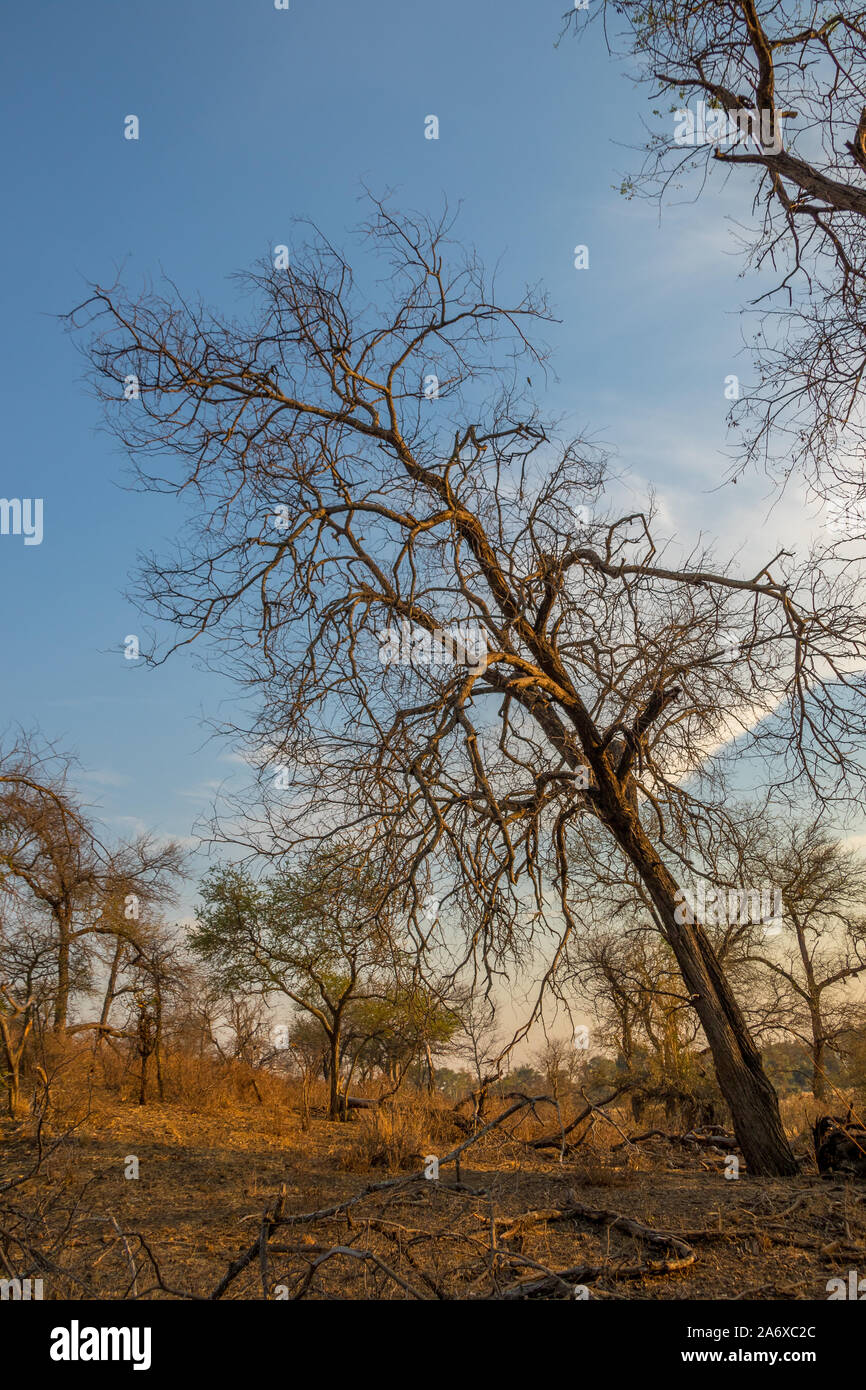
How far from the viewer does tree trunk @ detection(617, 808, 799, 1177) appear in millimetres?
7969

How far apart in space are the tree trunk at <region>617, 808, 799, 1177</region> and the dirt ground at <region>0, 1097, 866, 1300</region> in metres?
0.39

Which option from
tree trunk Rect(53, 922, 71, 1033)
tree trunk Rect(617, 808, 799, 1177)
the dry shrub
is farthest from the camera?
tree trunk Rect(53, 922, 71, 1033)

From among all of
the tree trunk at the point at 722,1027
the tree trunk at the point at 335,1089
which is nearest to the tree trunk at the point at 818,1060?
the tree trunk at the point at 335,1089

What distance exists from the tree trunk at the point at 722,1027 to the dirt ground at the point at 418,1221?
1.29 feet

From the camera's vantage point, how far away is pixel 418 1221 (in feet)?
19.8

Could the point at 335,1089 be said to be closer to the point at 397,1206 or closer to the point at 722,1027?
the point at 722,1027

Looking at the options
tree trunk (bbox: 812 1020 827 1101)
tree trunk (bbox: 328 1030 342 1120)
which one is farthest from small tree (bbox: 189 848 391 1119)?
tree trunk (bbox: 812 1020 827 1101)

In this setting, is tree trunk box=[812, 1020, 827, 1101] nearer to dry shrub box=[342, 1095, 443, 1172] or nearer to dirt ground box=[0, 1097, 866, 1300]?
dirt ground box=[0, 1097, 866, 1300]

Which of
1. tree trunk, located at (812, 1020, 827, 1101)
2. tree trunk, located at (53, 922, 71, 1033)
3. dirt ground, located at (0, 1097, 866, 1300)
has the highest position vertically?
tree trunk, located at (53, 922, 71, 1033)

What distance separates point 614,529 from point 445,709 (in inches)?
127

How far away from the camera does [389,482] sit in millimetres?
7316
